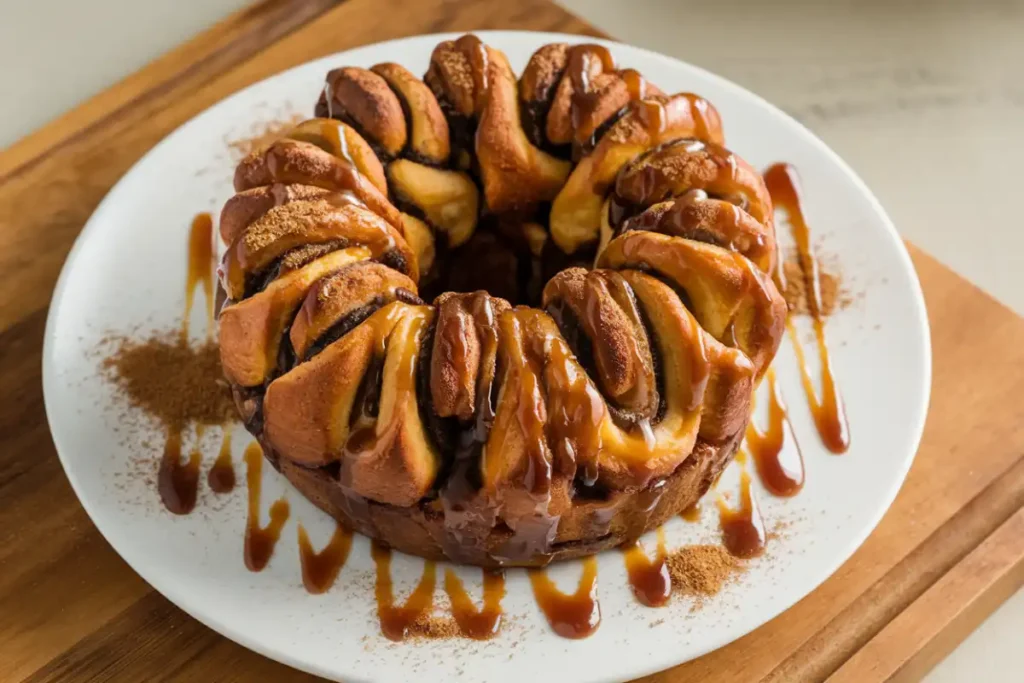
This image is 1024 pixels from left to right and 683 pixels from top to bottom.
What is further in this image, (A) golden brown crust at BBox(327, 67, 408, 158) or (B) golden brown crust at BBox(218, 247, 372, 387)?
(A) golden brown crust at BBox(327, 67, 408, 158)

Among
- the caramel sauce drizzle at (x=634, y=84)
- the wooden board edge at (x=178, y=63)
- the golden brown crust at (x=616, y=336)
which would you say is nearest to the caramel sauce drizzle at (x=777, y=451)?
the golden brown crust at (x=616, y=336)

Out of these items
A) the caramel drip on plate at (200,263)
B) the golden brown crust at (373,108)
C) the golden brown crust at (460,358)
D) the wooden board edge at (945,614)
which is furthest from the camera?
the caramel drip on plate at (200,263)

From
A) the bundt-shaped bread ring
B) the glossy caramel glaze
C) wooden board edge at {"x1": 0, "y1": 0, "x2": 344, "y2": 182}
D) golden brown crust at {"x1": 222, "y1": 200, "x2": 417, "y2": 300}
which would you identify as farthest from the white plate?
golden brown crust at {"x1": 222, "y1": 200, "x2": 417, "y2": 300}

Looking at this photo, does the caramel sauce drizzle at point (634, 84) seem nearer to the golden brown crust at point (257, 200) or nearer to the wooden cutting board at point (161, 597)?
the golden brown crust at point (257, 200)

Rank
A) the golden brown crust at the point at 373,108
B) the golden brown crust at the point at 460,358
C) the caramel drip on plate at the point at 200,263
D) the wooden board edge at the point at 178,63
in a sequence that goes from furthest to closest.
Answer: the wooden board edge at the point at 178,63 < the caramel drip on plate at the point at 200,263 < the golden brown crust at the point at 373,108 < the golden brown crust at the point at 460,358

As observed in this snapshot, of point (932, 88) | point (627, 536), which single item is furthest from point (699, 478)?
point (932, 88)

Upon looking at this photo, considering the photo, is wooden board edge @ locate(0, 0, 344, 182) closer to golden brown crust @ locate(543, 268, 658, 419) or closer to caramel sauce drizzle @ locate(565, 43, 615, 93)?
caramel sauce drizzle @ locate(565, 43, 615, 93)

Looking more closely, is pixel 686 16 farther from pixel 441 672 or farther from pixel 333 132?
pixel 441 672

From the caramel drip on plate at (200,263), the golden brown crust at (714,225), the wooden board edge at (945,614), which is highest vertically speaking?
the golden brown crust at (714,225)
